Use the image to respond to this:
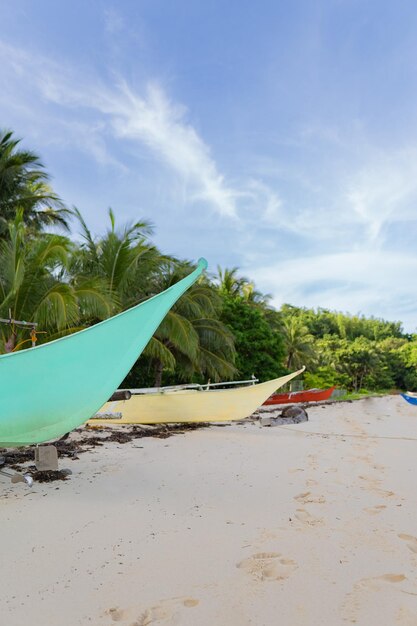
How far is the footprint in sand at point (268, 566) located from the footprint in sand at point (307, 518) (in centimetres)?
45

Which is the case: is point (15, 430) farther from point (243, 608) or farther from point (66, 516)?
point (243, 608)

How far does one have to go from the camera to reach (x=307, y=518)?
243cm

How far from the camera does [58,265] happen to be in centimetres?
863

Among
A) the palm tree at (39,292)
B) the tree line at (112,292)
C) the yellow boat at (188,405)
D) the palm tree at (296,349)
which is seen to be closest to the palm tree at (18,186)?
the tree line at (112,292)

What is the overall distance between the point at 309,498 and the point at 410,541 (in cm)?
77

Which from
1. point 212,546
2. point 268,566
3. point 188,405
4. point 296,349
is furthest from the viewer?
point 296,349

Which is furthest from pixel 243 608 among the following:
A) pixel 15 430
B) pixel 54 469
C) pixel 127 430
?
pixel 127 430

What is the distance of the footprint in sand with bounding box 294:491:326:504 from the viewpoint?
273cm

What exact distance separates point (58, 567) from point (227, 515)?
98cm

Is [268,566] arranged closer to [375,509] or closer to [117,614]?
[117,614]

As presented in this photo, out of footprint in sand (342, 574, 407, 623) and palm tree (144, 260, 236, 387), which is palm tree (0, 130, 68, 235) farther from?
footprint in sand (342, 574, 407, 623)

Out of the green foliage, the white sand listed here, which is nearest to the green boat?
the white sand

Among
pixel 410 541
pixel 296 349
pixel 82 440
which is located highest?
pixel 296 349

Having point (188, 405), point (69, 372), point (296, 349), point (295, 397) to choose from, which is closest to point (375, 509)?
point (69, 372)
